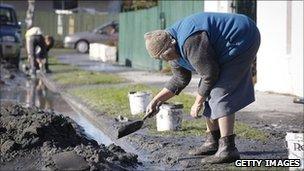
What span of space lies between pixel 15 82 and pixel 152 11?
5.68 m

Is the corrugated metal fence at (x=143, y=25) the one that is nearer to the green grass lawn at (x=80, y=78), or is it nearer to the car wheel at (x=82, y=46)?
the green grass lawn at (x=80, y=78)

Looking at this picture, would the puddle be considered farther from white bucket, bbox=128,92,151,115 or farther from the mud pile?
the mud pile

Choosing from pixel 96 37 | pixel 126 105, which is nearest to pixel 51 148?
pixel 126 105

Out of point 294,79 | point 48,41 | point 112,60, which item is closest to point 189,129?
point 294,79

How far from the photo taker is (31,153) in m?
7.73

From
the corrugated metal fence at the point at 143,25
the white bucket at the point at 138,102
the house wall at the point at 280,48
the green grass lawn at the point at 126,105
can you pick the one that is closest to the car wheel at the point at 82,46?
the corrugated metal fence at the point at 143,25

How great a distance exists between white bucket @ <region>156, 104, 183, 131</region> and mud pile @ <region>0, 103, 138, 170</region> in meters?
1.51

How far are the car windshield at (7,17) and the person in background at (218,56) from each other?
19.8m

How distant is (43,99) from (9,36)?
9.84m

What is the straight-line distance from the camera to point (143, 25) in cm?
2461

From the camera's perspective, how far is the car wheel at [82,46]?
38656 mm

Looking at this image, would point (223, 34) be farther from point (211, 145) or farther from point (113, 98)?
point (113, 98)

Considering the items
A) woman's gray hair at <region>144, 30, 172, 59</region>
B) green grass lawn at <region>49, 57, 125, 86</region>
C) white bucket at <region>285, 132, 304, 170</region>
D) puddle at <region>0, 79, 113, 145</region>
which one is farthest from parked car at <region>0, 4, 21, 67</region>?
white bucket at <region>285, 132, 304, 170</region>

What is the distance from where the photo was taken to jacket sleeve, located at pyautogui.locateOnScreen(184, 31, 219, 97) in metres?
6.93
